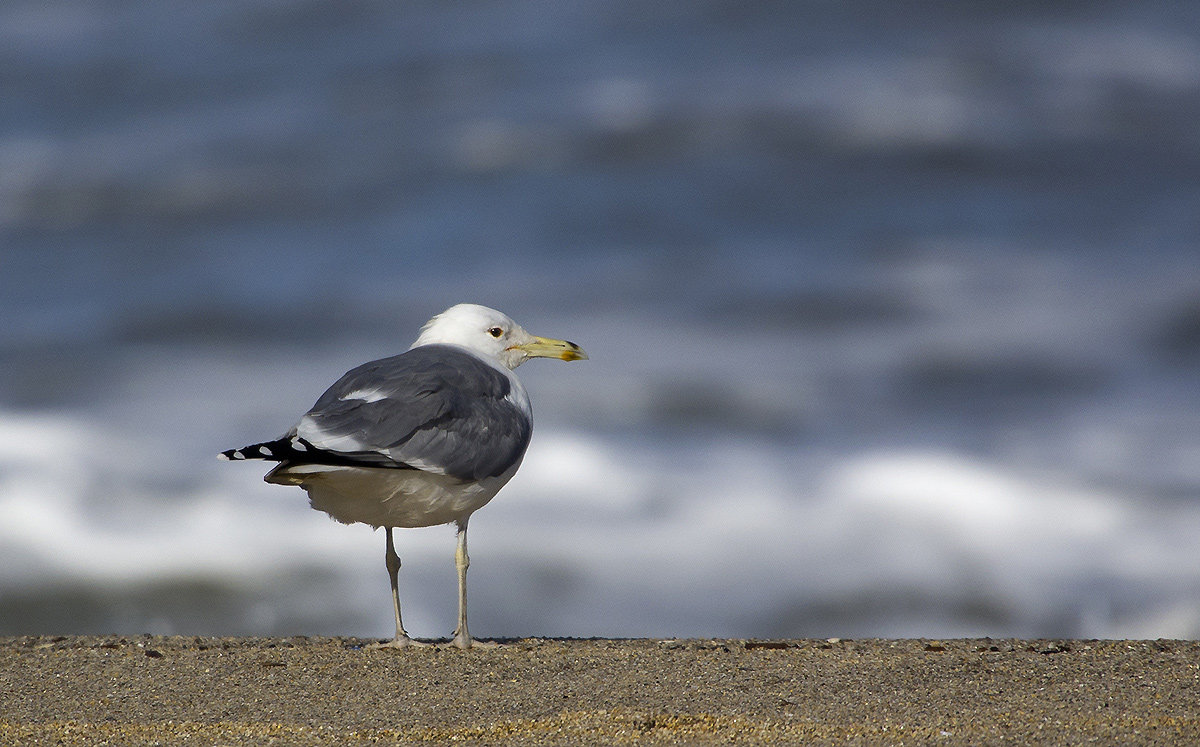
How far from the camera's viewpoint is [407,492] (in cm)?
515

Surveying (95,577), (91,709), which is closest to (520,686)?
(91,709)

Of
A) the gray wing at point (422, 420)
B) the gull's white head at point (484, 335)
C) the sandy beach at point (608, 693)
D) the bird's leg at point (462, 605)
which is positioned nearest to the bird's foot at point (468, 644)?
the bird's leg at point (462, 605)

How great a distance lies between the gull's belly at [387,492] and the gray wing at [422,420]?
2.3 inches

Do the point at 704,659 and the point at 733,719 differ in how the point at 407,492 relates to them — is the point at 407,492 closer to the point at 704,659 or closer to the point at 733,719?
the point at 704,659

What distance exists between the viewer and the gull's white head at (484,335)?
6141 mm

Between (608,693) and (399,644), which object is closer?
(608,693)

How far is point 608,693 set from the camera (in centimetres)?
441

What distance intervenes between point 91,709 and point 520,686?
4.58 feet

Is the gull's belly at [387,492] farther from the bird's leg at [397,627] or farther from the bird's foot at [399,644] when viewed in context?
the bird's foot at [399,644]

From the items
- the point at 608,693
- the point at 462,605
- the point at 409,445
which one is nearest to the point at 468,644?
the point at 462,605

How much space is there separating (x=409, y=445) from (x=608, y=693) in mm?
1249

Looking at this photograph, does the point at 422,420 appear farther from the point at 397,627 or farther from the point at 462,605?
the point at 397,627

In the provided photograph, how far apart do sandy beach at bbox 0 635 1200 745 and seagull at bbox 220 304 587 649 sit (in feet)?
1.82

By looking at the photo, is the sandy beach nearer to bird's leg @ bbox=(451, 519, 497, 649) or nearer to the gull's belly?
bird's leg @ bbox=(451, 519, 497, 649)
